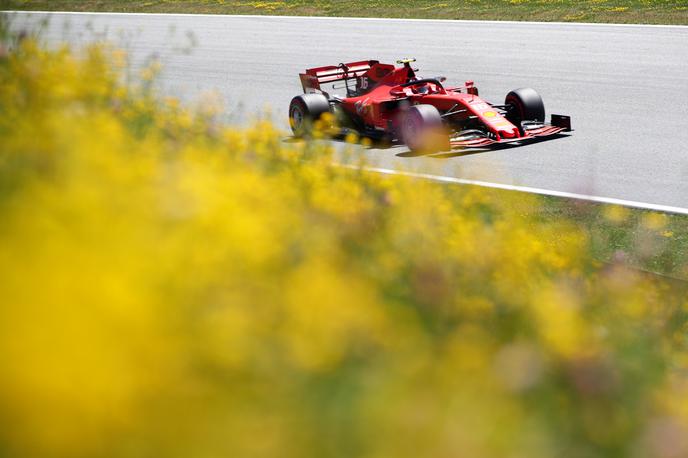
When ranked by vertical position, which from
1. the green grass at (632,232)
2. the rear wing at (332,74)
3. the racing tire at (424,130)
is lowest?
the green grass at (632,232)

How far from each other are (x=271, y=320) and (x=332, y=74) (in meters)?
9.94

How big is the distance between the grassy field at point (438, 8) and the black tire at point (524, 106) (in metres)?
10.7

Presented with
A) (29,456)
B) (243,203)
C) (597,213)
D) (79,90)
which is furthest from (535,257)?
(597,213)

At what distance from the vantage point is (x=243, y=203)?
115 inches

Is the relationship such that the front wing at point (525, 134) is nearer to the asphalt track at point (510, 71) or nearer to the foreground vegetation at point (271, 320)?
the asphalt track at point (510, 71)

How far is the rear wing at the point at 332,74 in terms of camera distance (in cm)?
1212

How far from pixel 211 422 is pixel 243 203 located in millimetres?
914

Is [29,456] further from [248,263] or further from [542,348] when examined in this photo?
[542,348]

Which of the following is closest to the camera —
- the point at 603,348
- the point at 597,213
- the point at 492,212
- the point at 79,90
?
the point at 603,348

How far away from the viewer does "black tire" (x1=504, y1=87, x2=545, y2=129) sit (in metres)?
11.1

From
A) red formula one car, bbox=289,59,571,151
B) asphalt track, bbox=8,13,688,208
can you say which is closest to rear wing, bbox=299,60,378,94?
red formula one car, bbox=289,59,571,151

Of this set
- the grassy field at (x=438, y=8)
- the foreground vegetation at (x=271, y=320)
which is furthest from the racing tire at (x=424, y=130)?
the grassy field at (x=438, y=8)

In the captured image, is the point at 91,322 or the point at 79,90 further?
the point at 79,90

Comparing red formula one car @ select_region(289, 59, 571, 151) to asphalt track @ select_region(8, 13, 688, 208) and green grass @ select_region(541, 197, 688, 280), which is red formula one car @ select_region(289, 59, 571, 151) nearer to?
asphalt track @ select_region(8, 13, 688, 208)
